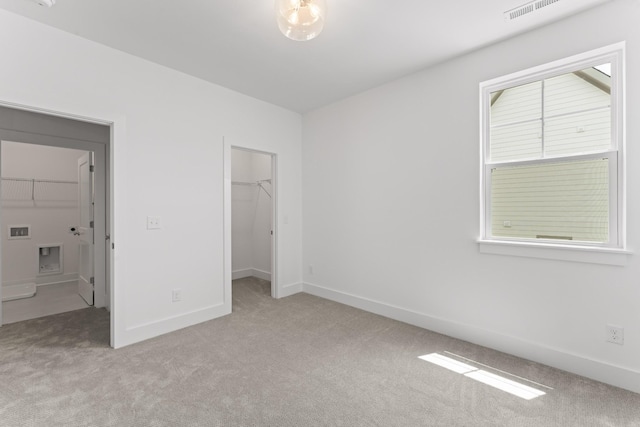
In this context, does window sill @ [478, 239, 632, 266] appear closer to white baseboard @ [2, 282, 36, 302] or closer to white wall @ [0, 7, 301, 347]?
white wall @ [0, 7, 301, 347]

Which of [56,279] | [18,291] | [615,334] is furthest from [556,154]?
[56,279]

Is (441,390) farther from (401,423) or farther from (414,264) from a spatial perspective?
(414,264)

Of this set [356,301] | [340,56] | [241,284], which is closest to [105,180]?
[241,284]

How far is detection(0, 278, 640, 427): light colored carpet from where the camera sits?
1.77m

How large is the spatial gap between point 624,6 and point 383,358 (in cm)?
310

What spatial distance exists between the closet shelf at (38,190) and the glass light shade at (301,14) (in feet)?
16.9

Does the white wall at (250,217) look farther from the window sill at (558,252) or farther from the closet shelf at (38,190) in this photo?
the window sill at (558,252)

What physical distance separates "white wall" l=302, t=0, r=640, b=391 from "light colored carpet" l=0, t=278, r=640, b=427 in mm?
244

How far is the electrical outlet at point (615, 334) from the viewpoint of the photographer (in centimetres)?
208

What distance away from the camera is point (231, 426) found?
5.57 feet

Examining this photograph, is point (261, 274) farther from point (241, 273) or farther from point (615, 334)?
point (615, 334)

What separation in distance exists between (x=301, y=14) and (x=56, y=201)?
5.36 metres

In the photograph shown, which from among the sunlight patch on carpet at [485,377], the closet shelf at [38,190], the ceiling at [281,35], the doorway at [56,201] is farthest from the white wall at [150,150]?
the closet shelf at [38,190]

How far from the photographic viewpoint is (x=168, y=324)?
3.02 m
